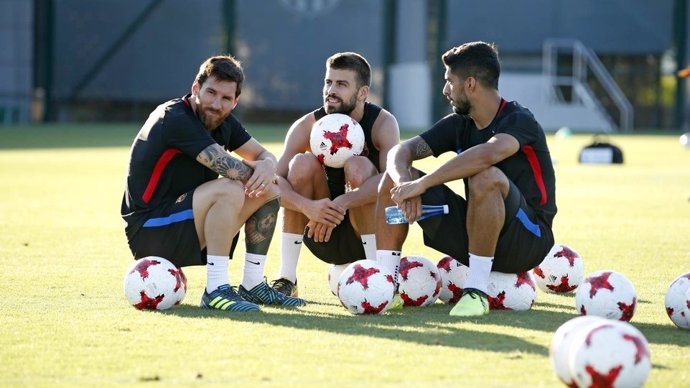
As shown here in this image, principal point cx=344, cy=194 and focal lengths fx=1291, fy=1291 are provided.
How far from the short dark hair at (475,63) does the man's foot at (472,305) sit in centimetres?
138

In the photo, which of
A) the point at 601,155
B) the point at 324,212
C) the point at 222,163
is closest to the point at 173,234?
the point at 222,163

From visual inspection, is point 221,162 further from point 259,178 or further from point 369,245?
point 369,245

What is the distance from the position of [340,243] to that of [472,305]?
4.91 feet

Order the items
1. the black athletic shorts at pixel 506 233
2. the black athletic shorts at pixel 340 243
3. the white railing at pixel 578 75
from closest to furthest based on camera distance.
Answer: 1. the black athletic shorts at pixel 506 233
2. the black athletic shorts at pixel 340 243
3. the white railing at pixel 578 75

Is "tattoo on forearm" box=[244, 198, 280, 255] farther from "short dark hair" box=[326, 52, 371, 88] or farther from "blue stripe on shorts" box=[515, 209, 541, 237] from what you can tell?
"blue stripe on shorts" box=[515, 209, 541, 237]

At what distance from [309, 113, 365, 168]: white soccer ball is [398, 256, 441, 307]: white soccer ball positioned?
3.15ft

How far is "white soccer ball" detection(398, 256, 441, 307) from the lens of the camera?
336 inches

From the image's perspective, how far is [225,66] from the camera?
8531 millimetres

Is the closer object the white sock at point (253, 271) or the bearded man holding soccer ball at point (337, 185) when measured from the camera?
the white sock at point (253, 271)

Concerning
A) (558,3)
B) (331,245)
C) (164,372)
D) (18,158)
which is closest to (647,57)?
(558,3)

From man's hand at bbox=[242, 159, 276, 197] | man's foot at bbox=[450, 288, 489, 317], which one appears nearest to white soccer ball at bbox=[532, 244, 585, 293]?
man's foot at bbox=[450, 288, 489, 317]

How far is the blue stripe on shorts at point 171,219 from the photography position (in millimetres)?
8516

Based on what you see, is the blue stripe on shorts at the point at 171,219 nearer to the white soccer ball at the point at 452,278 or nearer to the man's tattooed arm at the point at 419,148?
the man's tattooed arm at the point at 419,148

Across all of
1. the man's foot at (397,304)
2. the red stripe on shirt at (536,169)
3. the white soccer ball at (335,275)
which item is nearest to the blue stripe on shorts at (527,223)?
the red stripe on shirt at (536,169)
